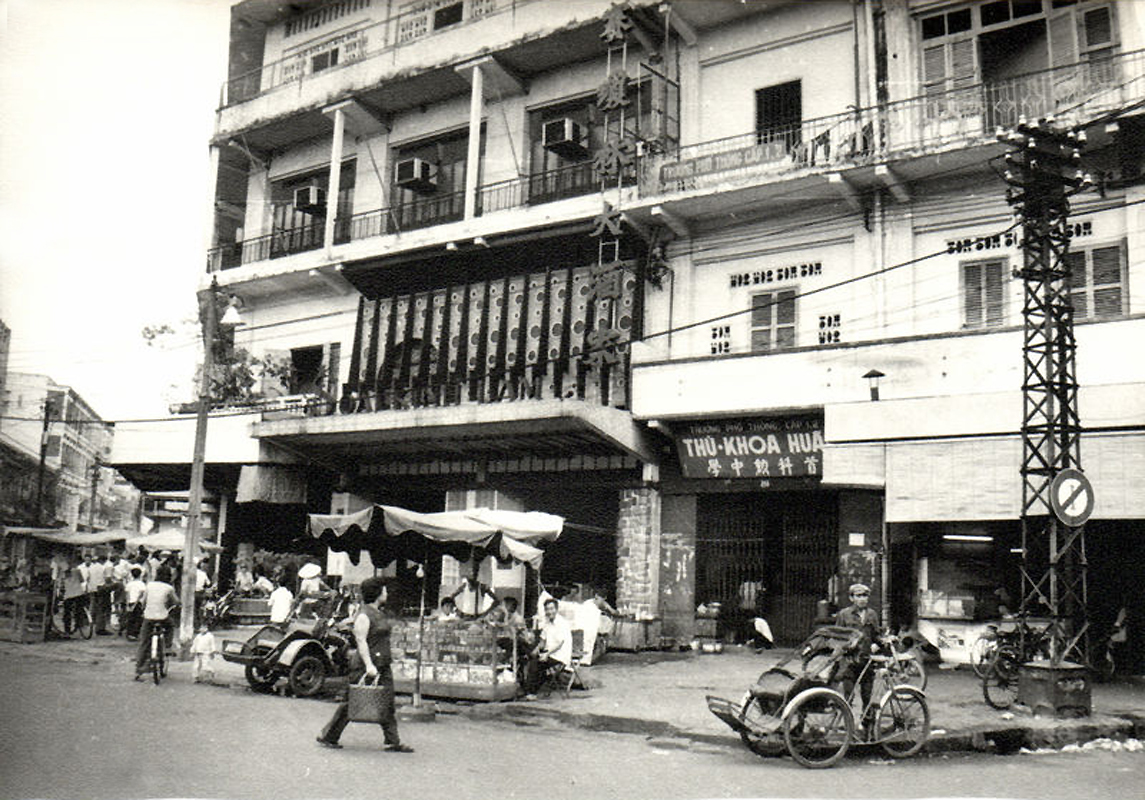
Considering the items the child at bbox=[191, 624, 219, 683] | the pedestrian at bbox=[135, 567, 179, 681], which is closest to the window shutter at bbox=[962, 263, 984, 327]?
the child at bbox=[191, 624, 219, 683]

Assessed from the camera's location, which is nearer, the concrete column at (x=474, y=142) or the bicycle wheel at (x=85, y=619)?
the bicycle wheel at (x=85, y=619)

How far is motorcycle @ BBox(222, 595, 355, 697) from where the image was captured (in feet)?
36.4

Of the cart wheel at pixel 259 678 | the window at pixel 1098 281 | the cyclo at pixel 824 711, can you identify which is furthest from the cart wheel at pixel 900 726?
the window at pixel 1098 281

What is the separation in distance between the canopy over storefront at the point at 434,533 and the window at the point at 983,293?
665 cm

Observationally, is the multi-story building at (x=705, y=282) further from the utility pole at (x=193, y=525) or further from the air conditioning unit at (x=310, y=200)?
the utility pole at (x=193, y=525)

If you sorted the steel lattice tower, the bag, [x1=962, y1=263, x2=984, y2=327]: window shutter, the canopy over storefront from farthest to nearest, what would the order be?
[x1=962, y1=263, x2=984, y2=327]: window shutter
the canopy over storefront
the steel lattice tower
the bag

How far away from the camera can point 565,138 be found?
1733 cm

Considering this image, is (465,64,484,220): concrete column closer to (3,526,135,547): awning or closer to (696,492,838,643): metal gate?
(696,492,838,643): metal gate

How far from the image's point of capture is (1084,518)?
31.9 ft

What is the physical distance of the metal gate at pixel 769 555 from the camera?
50.4ft

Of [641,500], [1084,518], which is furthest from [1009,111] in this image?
[641,500]

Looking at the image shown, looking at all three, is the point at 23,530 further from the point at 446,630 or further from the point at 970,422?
the point at 970,422

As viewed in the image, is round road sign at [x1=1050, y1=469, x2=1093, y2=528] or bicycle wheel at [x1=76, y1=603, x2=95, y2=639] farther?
bicycle wheel at [x1=76, y1=603, x2=95, y2=639]

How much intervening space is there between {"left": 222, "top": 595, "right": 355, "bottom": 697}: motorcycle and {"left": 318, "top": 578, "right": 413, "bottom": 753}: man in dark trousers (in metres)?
3.04
